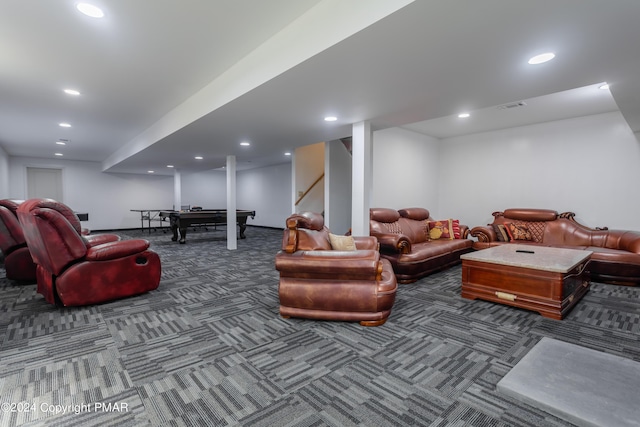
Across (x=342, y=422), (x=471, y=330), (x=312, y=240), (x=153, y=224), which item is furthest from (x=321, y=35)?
(x=153, y=224)

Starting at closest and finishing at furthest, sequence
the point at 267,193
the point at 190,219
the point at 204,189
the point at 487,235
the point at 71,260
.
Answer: the point at 71,260 < the point at 487,235 < the point at 190,219 < the point at 267,193 < the point at 204,189

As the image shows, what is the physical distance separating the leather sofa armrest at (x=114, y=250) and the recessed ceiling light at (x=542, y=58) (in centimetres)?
403

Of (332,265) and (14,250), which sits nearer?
(332,265)

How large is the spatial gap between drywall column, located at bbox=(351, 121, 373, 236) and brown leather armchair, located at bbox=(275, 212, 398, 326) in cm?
153

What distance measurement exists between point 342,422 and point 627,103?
4.50m

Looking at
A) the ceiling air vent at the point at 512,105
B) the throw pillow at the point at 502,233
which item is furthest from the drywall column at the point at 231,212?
the ceiling air vent at the point at 512,105

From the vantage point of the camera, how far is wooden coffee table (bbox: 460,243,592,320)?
286 centimetres

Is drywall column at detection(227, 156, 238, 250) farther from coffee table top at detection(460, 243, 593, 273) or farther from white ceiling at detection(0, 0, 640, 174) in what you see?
coffee table top at detection(460, 243, 593, 273)

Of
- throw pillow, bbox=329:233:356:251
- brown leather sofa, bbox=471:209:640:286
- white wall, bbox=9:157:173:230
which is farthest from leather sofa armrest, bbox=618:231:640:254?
white wall, bbox=9:157:173:230

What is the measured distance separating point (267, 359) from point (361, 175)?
8.90 feet

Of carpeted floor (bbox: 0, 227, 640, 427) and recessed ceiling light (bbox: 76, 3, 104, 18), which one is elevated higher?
recessed ceiling light (bbox: 76, 3, 104, 18)

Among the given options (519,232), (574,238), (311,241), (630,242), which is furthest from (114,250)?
(574,238)

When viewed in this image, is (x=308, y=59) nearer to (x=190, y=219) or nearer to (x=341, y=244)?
(x=341, y=244)

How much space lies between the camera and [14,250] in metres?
4.02
